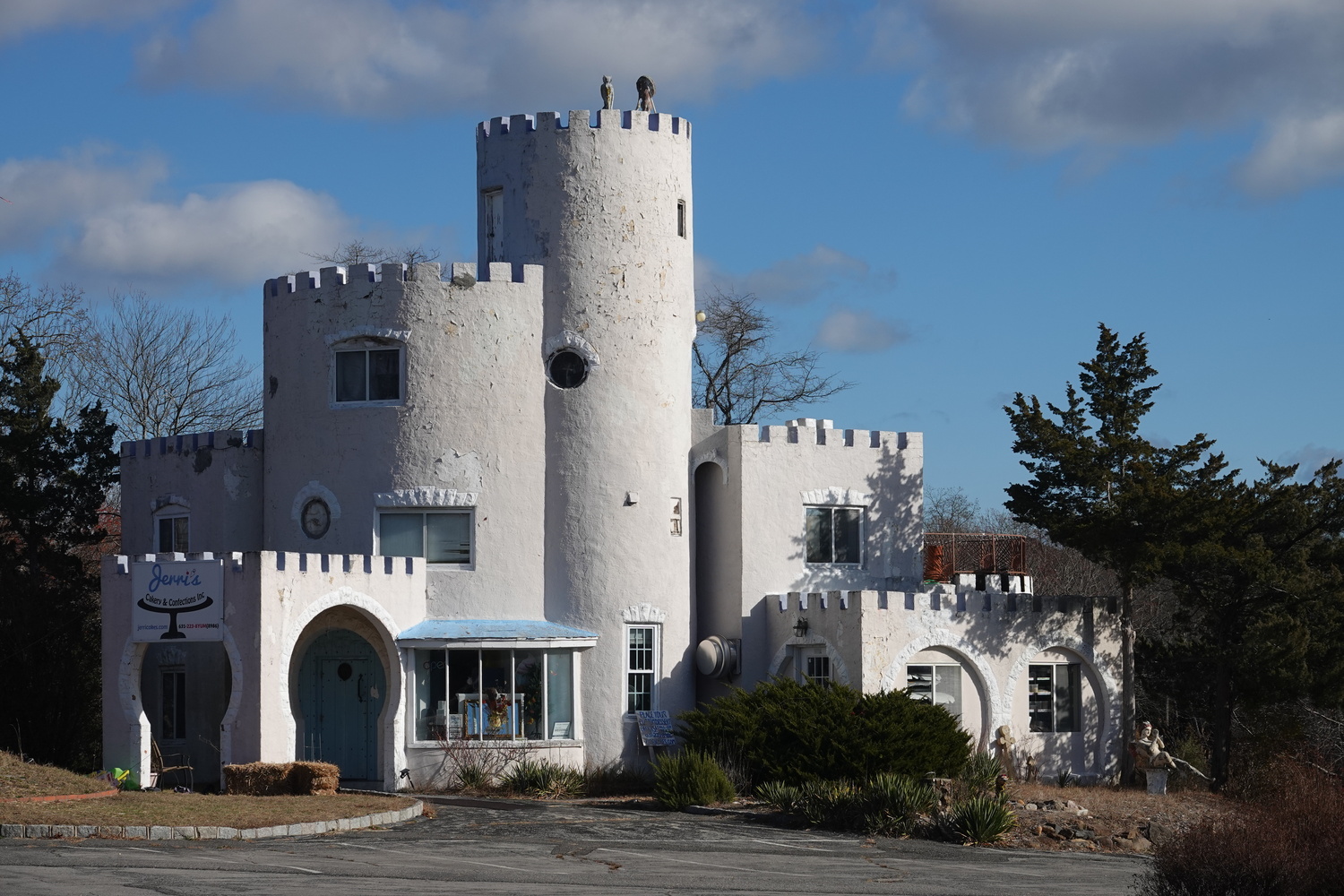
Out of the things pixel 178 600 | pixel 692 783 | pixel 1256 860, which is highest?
pixel 178 600

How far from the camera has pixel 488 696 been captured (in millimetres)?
29109

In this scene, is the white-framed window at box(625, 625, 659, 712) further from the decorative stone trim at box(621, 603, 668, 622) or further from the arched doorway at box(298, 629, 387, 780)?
the arched doorway at box(298, 629, 387, 780)

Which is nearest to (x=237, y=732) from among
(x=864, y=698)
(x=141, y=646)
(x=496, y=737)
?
(x=141, y=646)

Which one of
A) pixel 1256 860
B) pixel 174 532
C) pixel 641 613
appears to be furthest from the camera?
pixel 174 532

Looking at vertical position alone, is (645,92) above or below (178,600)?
above

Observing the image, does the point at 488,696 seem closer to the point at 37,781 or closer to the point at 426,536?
the point at 426,536

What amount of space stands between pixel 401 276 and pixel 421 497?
3.83 meters

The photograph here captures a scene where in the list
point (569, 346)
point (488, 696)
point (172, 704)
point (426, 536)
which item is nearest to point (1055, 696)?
point (488, 696)

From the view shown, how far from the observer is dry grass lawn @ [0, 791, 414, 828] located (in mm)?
20625

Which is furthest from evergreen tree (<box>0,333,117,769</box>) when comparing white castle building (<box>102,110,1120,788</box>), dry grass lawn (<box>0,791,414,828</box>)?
dry grass lawn (<box>0,791,414,828</box>)

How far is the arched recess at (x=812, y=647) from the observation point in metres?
29.5

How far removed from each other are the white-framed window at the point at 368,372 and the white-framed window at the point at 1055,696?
1238cm

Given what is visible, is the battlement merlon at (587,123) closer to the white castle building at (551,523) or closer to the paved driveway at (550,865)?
the white castle building at (551,523)

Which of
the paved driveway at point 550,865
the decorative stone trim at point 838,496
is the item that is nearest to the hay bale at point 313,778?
the paved driveway at point 550,865
